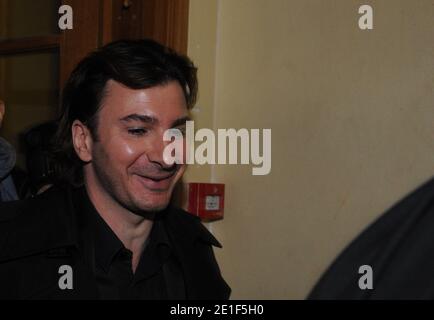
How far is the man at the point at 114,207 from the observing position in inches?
43.5

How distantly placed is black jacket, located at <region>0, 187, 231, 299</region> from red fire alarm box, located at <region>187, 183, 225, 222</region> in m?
0.31

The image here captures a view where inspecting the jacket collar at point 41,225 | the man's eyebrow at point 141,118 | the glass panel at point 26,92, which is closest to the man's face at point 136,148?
the man's eyebrow at point 141,118

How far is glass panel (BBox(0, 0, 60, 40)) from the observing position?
1.70 meters

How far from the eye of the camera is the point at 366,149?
136 centimetres

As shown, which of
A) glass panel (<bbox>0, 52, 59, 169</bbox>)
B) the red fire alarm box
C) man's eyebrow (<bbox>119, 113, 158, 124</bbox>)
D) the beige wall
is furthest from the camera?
glass panel (<bbox>0, 52, 59, 169</bbox>)

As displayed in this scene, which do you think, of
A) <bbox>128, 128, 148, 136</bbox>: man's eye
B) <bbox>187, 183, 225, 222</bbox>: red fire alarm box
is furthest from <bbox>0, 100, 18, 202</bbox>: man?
<bbox>187, 183, 225, 222</bbox>: red fire alarm box

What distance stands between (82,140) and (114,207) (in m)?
0.19

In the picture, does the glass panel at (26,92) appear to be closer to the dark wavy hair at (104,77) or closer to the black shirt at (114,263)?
the dark wavy hair at (104,77)

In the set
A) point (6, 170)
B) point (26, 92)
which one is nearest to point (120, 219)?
point (6, 170)

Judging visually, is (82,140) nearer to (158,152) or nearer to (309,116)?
(158,152)

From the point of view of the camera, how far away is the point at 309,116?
1475 mm

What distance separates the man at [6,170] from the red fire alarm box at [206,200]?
507 mm

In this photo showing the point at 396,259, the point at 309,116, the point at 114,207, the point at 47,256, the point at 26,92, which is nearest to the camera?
the point at 396,259

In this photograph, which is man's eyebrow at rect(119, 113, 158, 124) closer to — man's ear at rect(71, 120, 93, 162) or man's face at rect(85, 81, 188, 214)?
man's face at rect(85, 81, 188, 214)
